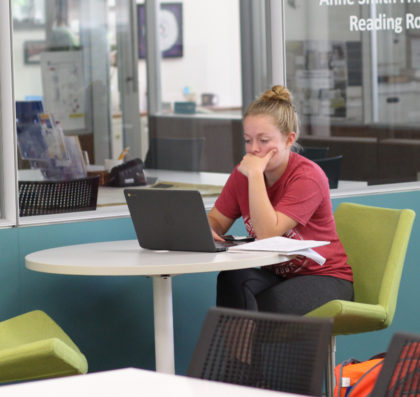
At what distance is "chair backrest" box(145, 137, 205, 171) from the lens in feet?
15.8

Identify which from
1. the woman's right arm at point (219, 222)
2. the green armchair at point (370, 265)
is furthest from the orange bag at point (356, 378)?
the woman's right arm at point (219, 222)

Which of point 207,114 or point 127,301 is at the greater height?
point 207,114

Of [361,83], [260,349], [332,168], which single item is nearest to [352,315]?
[260,349]

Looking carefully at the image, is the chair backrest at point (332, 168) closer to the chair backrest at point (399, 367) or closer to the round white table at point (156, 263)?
the round white table at point (156, 263)

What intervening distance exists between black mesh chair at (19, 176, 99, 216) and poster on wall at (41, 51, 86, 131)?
1689mm

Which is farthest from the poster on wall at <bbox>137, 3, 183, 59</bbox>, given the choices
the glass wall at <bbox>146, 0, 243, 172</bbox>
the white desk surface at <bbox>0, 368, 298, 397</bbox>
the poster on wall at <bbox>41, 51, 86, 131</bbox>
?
the white desk surface at <bbox>0, 368, 298, 397</bbox>

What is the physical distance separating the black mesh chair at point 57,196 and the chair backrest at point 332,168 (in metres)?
1.12

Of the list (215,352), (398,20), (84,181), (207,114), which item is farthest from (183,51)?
(215,352)

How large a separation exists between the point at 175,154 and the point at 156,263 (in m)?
2.34

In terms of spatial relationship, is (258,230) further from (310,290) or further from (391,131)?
(391,131)

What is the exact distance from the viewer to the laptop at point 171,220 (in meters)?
2.86

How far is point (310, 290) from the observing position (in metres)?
3.11

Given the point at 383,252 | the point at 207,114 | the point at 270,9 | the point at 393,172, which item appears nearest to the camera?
the point at 383,252

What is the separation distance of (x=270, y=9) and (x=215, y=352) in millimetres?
2429
